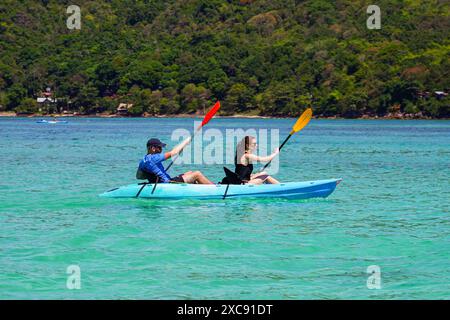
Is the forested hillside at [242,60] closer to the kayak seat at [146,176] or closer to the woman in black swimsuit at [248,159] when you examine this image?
the woman in black swimsuit at [248,159]

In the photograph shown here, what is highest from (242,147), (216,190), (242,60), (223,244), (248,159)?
(242,60)

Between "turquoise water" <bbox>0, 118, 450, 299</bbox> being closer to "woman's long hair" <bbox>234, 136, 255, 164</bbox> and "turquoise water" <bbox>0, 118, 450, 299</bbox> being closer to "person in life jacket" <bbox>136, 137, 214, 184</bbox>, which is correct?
"person in life jacket" <bbox>136, 137, 214, 184</bbox>

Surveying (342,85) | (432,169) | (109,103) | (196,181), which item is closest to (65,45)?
(109,103)

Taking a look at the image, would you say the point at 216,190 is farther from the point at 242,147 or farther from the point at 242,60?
the point at 242,60

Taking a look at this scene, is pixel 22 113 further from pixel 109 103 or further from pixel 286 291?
pixel 286 291

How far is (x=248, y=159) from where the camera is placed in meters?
20.4

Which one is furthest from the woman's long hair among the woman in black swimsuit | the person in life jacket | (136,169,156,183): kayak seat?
(136,169,156,183): kayak seat

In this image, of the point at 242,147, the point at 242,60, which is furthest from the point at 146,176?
the point at 242,60

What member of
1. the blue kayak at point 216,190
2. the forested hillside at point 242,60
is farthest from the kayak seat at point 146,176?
the forested hillside at point 242,60

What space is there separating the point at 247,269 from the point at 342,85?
13295 centimetres

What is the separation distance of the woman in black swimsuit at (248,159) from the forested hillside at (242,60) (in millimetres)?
116983

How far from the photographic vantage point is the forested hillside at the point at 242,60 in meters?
144

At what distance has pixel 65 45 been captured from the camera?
185 metres

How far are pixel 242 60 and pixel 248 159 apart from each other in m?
150
